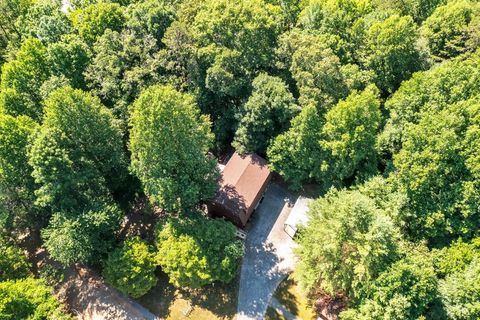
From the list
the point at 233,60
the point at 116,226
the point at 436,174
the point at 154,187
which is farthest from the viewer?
the point at 233,60

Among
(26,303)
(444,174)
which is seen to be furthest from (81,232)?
(444,174)

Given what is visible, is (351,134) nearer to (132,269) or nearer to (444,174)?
(444,174)

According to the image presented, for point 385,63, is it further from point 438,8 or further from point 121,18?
point 121,18

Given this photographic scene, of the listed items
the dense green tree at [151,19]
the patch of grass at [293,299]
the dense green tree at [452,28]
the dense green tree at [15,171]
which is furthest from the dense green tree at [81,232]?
the dense green tree at [452,28]

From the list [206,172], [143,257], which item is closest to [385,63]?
[206,172]

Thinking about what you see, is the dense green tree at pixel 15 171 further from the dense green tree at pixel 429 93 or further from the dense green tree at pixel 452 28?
the dense green tree at pixel 452 28

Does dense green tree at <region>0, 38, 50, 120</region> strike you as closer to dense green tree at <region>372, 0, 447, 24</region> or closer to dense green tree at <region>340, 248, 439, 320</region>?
dense green tree at <region>340, 248, 439, 320</region>
